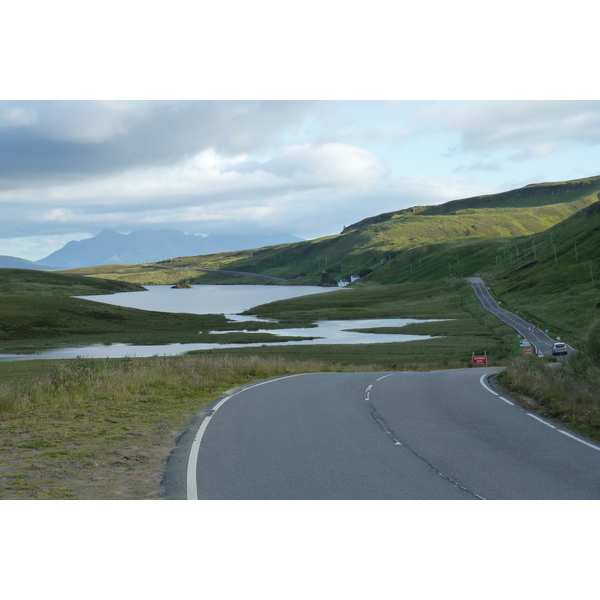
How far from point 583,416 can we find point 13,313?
287 feet

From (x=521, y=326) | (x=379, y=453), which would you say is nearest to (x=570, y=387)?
(x=379, y=453)

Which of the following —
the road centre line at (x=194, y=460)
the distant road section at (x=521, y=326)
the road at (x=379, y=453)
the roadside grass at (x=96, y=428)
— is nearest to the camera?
the road centre line at (x=194, y=460)

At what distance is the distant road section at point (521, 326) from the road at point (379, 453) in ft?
157

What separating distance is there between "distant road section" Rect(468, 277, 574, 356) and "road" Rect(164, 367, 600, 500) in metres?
47.8

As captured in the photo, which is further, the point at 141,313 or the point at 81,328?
the point at 141,313

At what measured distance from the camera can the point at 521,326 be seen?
83.8 metres

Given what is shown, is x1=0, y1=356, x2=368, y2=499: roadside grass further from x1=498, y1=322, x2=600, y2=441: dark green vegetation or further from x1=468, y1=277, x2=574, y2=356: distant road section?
x1=468, y1=277, x2=574, y2=356: distant road section

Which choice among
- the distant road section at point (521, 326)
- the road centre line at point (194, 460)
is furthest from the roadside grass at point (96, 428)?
the distant road section at point (521, 326)

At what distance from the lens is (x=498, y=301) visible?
399ft

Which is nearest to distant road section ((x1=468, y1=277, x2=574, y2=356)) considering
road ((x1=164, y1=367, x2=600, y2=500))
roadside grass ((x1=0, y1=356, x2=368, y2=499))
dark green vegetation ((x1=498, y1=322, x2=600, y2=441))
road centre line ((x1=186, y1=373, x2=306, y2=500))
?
dark green vegetation ((x1=498, y1=322, x2=600, y2=441))

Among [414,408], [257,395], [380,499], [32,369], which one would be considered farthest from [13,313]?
[380,499]

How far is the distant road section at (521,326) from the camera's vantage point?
6507 centimetres

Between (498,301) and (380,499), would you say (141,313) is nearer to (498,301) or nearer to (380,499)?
(498,301)

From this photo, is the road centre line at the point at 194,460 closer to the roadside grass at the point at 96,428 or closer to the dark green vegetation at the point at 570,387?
the roadside grass at the point at 96,428
